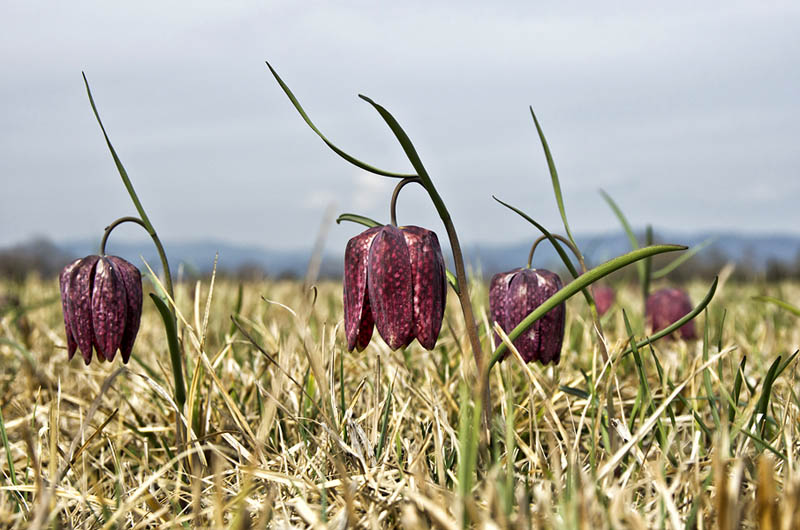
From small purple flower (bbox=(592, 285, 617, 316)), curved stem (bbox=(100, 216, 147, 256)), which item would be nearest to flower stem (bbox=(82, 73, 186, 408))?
curved stem (bbox=(100, 216, 147, 256))

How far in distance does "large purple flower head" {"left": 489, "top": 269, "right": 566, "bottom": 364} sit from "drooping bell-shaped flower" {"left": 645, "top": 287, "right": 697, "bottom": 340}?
1.53m

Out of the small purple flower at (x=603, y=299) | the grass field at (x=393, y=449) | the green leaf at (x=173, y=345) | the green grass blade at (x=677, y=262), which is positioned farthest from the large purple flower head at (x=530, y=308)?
the small purple flower at (x=603, y=299)

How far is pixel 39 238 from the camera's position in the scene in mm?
20562

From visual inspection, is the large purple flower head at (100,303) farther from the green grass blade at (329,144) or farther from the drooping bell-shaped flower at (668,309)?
the drooping bell-shaped flower at (668,309)

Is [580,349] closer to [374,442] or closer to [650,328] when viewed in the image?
[650,328]

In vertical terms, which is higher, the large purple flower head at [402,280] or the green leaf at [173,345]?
the large purple flower head at [402,280]

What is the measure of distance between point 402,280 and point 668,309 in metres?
2.11

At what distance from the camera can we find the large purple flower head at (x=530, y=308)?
1690 mm

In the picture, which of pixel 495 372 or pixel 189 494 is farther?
pixel 495 372

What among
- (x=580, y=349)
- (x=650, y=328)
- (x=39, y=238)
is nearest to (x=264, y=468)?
(x=580, y=349)

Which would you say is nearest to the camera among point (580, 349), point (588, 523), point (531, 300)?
point (588, 523)

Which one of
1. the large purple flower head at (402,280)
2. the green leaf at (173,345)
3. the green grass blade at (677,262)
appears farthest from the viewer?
the green grass blade at (677,262)

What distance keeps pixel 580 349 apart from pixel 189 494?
189 cm

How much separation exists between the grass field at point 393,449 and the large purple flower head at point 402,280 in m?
0.12
